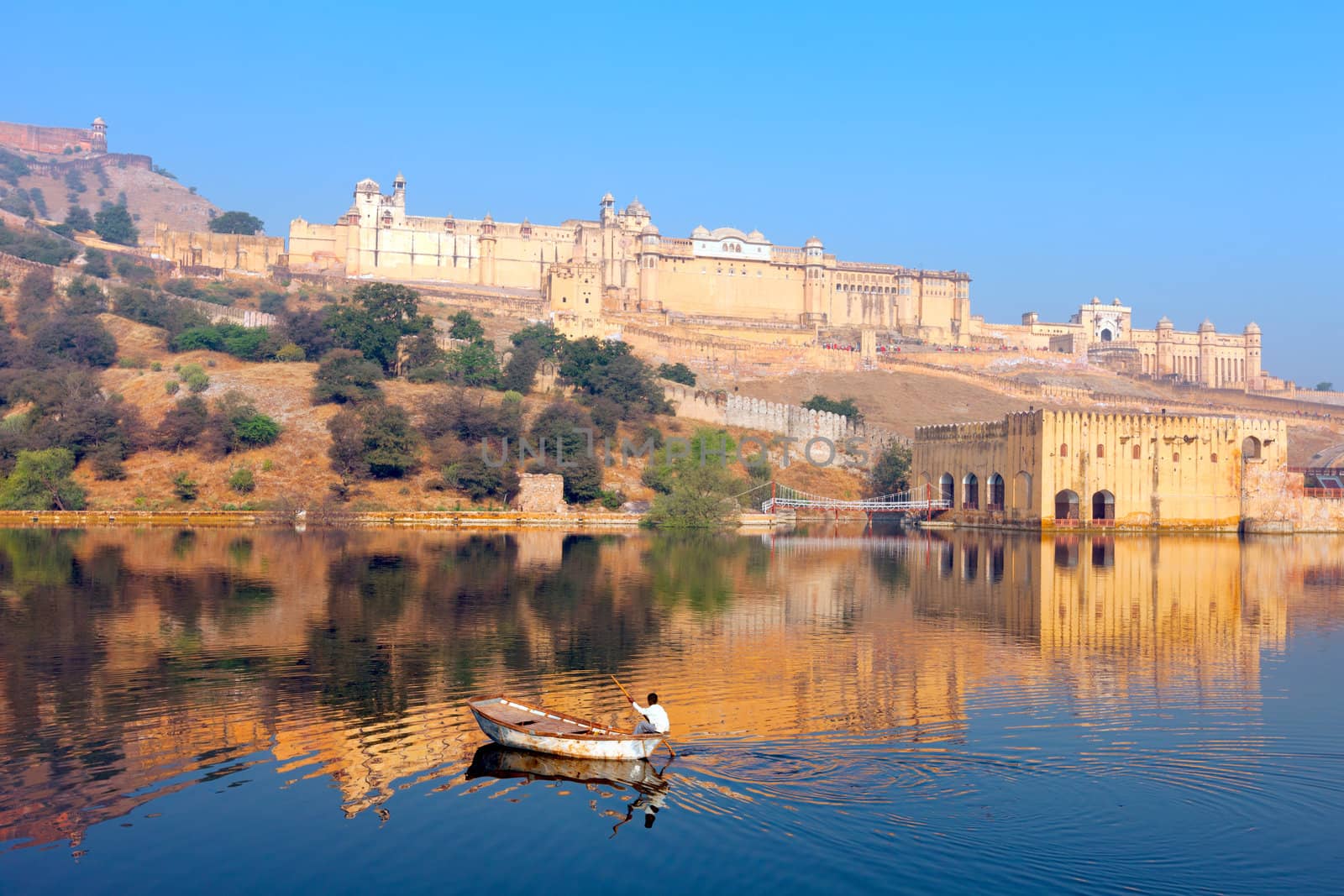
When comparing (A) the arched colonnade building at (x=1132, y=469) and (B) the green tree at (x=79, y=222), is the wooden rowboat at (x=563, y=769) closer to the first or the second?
(A) the arched colonnade building at (x=1132, y=469)

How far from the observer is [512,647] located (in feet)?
49.6

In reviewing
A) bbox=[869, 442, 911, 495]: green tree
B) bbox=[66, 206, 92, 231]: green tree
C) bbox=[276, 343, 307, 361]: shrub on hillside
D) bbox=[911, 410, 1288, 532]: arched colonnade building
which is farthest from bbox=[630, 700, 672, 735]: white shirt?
bbox=[66, 206, 92, 231]: green tree

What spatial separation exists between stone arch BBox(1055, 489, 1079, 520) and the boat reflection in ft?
105

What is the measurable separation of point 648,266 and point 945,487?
4091cm

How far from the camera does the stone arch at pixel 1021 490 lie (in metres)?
39.8

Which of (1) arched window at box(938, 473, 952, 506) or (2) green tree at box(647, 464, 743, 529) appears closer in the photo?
(2) green tree at box(647, 464, 743, 529)

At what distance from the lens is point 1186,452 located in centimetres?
3962

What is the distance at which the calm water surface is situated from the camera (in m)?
7.93

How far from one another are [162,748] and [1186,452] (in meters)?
36.2

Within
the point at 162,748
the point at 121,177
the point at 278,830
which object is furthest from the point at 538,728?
the point at 121,177

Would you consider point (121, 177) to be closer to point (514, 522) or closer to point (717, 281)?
point (717, 281)

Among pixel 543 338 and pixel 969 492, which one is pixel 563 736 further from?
pixel 543 338

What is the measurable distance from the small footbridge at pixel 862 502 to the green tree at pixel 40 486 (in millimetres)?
22775

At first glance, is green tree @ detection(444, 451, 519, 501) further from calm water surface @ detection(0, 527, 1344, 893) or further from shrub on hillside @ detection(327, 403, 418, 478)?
calm water surface @ detection(0, 527, 1344, 893)
